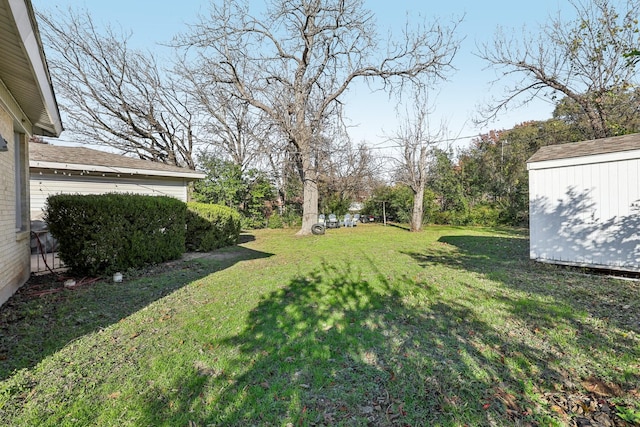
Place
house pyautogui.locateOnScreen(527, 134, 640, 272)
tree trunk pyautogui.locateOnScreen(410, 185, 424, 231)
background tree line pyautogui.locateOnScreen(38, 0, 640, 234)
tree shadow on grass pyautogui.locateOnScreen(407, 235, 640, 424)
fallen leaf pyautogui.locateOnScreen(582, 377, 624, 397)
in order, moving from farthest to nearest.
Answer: tree trunk pyautogui.locateOnScreen(410, 185, 424, 231)
background tree line pyautogui.locateOnScreen(38, 0, 640, 234)
house pyautogui.locateOnScreen(527, 134, 640, 272)
tree shadow on grass pyautogui.locateOnScreen(407, 235, 640, 424)
fallen leaf pyautogui.locateOnScreen(582, 377, 624, 397)

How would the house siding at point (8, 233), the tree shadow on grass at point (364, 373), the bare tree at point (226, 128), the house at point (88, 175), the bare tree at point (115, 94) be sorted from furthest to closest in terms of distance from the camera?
the bare tree at point (226, 128)
the bare tree at point (115, 94)
the house at point (88, 175)
the house siding at point (8, 233)
the tree shadow on grass at point (364, 373)

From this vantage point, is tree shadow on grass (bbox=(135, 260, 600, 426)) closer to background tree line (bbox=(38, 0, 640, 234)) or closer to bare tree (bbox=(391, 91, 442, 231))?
background tree line (bbox=(38, 0, 640, 234))

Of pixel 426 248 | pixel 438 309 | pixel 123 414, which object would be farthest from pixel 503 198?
pixel 123 414

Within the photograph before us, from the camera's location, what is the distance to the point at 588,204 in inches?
243

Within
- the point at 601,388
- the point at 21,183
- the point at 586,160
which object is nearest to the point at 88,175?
the point at 21,183

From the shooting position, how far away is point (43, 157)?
8.73 m

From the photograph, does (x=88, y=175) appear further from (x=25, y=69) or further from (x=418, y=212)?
(x=418, y=212)

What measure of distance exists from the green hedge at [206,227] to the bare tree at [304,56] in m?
4.96

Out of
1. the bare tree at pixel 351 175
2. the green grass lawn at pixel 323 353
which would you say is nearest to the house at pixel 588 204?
the green grass lawn at pixel 323 353

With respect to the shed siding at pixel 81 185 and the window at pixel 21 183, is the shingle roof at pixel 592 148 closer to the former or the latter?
the window at pixel 21 183

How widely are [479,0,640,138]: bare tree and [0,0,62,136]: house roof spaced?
15.1 metres

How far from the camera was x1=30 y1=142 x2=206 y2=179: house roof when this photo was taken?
8.60m

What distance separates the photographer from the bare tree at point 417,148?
52.8ft

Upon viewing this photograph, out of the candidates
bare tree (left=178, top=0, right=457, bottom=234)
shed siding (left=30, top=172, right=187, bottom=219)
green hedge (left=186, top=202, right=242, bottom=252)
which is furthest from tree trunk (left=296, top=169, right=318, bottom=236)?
shed siding (left=30, top=172, right=187, bottom=219)
